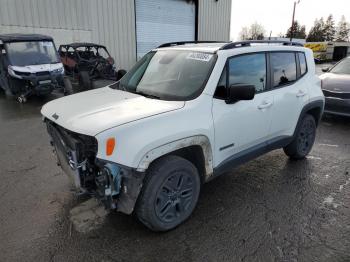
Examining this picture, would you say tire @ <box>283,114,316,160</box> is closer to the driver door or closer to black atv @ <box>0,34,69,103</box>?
the driver door

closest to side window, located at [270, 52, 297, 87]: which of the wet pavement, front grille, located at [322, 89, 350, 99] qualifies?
the wet pavement

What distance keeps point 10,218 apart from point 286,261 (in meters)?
2.84

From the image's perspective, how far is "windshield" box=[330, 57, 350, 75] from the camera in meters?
7.74

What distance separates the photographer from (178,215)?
3.00 meters

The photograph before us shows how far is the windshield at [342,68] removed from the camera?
7.74 metres

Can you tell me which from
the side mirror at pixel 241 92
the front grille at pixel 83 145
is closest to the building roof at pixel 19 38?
the front grille at pixel 83 145

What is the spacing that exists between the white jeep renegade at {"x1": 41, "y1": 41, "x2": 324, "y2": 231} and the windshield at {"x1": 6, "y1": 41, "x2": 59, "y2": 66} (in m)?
7.60

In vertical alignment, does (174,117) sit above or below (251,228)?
above

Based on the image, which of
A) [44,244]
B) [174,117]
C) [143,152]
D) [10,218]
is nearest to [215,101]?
[174,117]

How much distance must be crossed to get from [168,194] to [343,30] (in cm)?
9319

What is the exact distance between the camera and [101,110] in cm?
285

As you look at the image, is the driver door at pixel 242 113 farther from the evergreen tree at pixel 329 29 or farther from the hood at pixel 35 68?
the evergreen tree at pixel 329 29

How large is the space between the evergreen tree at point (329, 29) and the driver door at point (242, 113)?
87956 mm

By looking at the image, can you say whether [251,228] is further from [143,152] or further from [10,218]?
[10,218]
